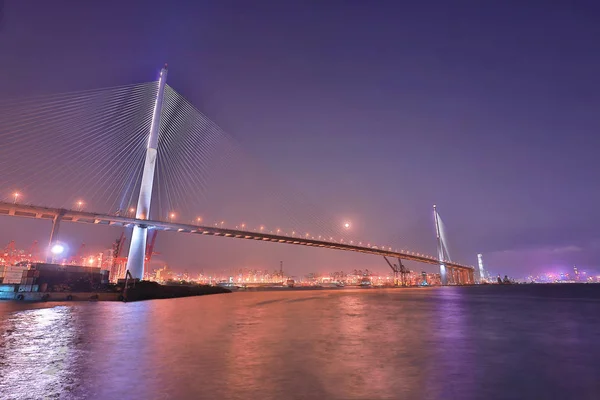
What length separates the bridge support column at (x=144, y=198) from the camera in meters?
48.8

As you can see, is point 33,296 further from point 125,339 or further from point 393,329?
point 393,329

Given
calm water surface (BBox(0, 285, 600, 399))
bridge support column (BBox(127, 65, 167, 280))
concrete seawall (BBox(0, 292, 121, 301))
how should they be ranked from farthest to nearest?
1. bridge support column (BBox(127, 65, 167, 280))
2. concrete seawall (BBox(0, 292, 121, 301))
3. calm water surface (BBox(0, 285, 600, 399))

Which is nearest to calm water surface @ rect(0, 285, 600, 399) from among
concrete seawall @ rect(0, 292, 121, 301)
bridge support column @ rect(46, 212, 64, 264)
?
concrete seawall @ rect(0, 292, 121, 301)

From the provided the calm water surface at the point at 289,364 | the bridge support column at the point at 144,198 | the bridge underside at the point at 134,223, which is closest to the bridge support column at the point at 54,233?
the bridge underside at the point at 134,223

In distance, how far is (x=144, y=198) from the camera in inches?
2046

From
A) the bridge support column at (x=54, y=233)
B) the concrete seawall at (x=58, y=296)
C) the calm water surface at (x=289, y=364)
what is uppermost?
the bridge support column at (x=54, y=233)

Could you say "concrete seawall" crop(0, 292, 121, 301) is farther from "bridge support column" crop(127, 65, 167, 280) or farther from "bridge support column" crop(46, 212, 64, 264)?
"bridge support column" crop(46, 212, 64, 264)

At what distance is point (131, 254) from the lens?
49.9 meters

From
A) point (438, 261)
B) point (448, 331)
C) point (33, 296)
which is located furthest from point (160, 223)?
point (438, 261)

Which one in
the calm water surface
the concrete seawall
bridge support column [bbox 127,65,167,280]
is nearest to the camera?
the calm water surface

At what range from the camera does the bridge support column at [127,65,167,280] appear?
48.8m

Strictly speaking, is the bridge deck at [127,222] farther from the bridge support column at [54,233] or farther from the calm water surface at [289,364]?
the calm water surface at [289,364]

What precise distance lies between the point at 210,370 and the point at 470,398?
5431 millimetres

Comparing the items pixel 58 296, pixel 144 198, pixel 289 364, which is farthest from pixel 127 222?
pixel 289 364
